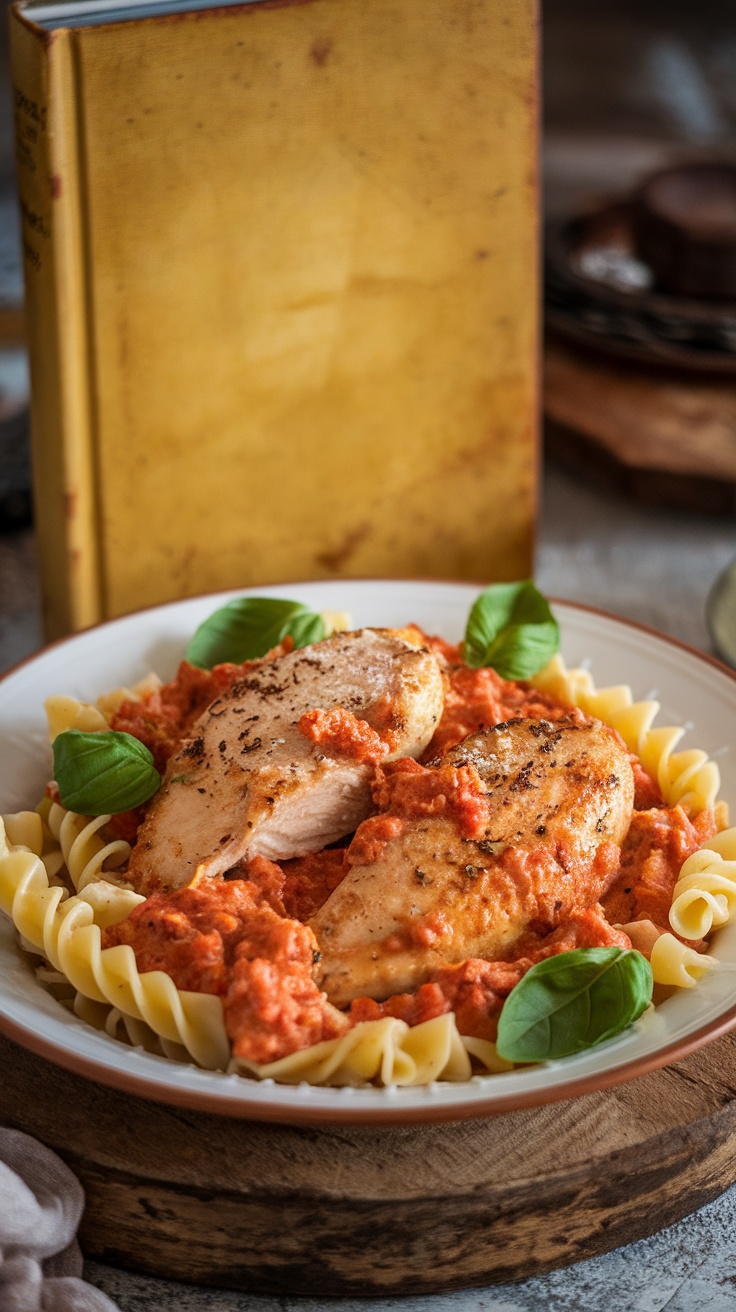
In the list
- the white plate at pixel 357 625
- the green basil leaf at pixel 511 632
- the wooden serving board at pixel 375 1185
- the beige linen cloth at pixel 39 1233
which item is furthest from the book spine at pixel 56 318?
the beige linen cloth at pixel 39 1233

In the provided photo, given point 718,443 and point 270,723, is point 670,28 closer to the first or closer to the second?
point 718,443

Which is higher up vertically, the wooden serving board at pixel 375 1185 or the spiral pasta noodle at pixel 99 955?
Result: the spiral pasta noodle at pixel 99 955

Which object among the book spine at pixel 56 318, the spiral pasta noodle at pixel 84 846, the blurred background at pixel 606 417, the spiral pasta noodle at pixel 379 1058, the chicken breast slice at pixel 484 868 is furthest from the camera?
the blurred background at pixel 606 417

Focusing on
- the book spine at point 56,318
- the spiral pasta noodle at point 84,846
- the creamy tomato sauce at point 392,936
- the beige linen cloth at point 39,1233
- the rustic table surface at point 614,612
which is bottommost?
the rustic table surface at point 614,612

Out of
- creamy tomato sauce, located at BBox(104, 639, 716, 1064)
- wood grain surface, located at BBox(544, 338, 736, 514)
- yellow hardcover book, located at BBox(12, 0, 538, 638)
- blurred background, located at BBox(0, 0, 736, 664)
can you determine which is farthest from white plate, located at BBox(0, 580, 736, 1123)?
wood grain surface, located at BBox(544, 338, 736, 514)

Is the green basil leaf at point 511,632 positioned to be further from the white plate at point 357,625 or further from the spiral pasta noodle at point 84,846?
the spiral pasta noodle at point 84,846

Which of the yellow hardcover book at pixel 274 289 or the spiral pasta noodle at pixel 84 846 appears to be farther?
the yellow hardcover book at pixel 274 289

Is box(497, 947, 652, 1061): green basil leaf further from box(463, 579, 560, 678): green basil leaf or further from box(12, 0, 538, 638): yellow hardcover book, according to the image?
box(12, 0, 538, 638): yellow hardcover book

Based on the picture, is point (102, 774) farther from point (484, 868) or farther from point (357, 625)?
point (357, 625)
